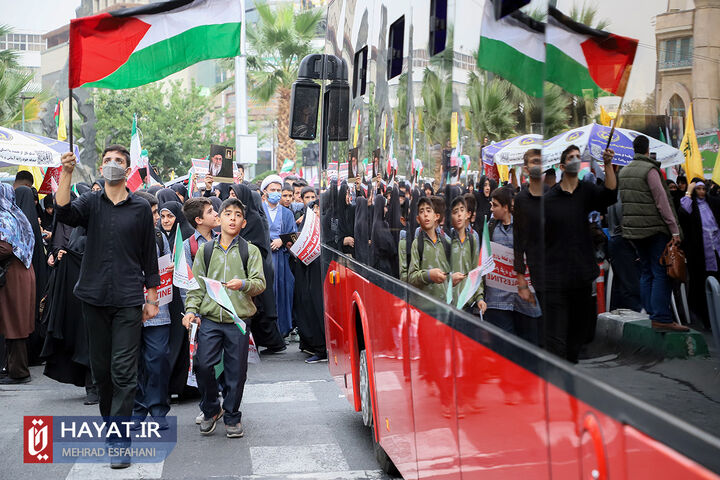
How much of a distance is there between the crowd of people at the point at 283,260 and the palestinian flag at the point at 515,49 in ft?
0.76

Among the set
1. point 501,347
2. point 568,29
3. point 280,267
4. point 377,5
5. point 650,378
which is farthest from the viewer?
point 280,267

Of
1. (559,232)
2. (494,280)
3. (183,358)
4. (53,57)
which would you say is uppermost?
(53,57)

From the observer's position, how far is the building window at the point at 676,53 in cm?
201

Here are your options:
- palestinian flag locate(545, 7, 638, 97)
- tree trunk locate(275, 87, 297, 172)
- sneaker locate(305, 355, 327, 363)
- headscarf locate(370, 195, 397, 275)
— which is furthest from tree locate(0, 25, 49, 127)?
palestinian flag locate(545, 7, 638, 97)

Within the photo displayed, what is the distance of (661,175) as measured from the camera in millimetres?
2092

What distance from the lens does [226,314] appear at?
6781 millimetres

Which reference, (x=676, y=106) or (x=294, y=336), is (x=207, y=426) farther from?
(x=294, y=336)

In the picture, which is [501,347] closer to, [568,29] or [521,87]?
[521,87]

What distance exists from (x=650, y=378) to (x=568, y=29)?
883 millimetres

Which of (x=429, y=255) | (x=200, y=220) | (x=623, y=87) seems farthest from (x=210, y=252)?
(x=623, y=87)

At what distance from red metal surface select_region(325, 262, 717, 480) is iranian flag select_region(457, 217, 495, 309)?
0.51 feet

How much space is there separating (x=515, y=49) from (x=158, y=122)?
4919cm

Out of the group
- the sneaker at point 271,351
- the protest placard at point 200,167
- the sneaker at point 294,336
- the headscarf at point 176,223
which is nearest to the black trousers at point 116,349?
the headscarf at point 176,223

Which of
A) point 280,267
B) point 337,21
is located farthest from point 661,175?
point 280,267
